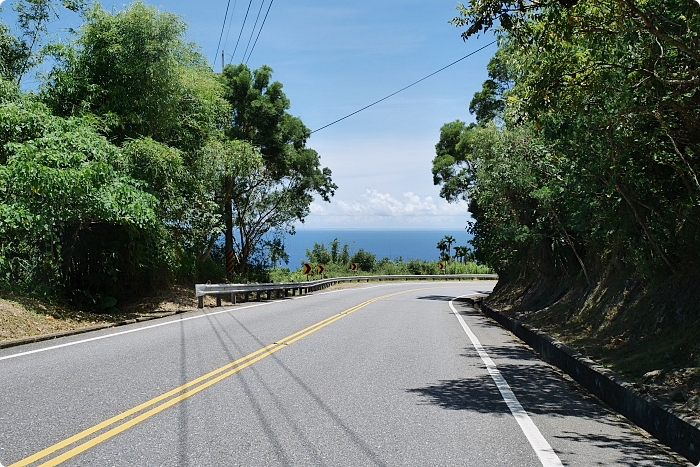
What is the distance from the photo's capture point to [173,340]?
1206 centimetres

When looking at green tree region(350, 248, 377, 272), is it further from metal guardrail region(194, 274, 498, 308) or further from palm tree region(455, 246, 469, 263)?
metal guardrail region(194, 274, 498, 308)

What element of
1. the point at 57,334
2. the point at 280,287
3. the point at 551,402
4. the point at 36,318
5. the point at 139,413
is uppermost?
the point at 280,287

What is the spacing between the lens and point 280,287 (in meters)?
27.1

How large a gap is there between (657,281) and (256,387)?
725 centimetres

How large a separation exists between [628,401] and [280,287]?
20.9 m

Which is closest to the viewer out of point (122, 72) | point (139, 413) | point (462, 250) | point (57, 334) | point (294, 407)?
point (139, 413)

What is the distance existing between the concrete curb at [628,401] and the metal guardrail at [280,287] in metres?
11.6

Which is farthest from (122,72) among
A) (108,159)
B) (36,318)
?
(36,318)

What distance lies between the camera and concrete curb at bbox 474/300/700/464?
227 inches

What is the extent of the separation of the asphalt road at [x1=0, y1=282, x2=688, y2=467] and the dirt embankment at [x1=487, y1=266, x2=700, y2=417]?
70cm

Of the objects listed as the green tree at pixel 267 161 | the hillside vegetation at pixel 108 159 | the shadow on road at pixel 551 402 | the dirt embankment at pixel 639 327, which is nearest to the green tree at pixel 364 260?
the green tree at pixel 267 161

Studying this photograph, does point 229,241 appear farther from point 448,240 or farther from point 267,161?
point 448,240

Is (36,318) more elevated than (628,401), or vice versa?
(36,318)

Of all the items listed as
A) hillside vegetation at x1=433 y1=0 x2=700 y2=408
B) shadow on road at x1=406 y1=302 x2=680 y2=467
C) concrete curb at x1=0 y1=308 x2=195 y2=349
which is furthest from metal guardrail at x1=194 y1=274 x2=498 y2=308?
shadow on road at x1=406 y1=302 x2=680 y2=467
